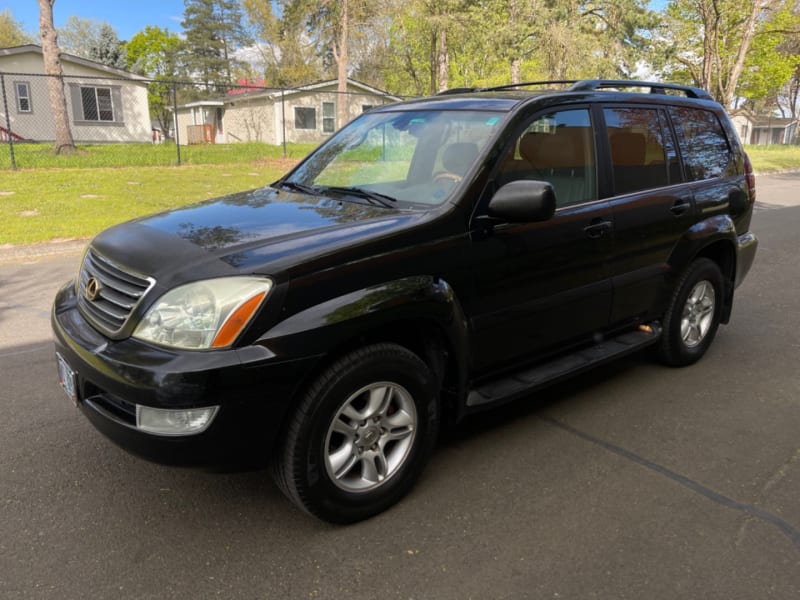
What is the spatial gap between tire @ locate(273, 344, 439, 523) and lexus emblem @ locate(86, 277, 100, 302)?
1.08 meters

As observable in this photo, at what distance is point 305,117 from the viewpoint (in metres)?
33.9

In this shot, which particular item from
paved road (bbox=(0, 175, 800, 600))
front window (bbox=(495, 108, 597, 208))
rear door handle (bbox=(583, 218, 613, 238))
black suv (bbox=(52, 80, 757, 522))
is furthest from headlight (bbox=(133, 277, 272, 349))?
rear door handle (bbox=(583, 218, 613, 238))

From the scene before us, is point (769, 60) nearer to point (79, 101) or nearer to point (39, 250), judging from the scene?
point (79, 101)

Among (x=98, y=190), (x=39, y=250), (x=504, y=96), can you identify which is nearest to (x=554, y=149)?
(x=504, y=96)

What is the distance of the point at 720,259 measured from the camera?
4887 mm

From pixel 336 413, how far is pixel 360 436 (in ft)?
0.69

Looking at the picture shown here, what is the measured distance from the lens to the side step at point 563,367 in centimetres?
334

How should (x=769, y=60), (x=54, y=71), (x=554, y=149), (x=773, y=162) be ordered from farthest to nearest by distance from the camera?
(x=769, y=60)
(x=773, y=162)
(x=54, y=71)
(x=554, y=149)

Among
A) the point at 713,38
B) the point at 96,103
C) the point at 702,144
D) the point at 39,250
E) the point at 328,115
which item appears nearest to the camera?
the point at 702,144

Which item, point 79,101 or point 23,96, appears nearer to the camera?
point 23,96

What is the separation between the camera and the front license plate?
8.98ft

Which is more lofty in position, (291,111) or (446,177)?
(291,111)

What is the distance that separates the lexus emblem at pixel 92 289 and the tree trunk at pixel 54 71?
16.9m

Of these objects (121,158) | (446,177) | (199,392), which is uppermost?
(446,177)
